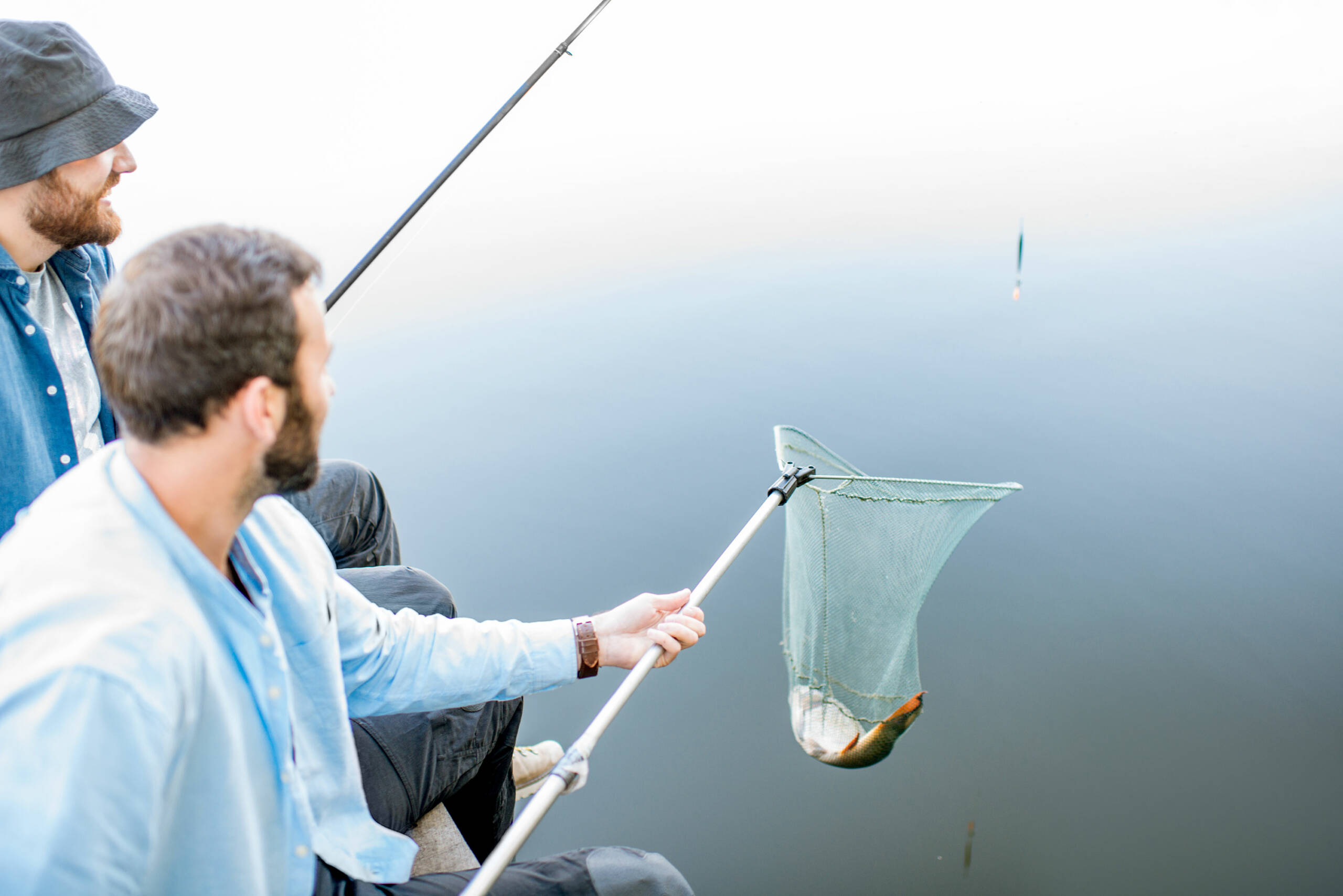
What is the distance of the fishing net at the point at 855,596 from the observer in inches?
75.7

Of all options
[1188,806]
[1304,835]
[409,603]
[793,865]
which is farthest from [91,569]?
[1304,835]

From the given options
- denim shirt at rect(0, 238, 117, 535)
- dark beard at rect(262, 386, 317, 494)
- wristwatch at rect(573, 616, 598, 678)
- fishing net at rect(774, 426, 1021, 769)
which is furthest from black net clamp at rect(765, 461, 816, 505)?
denim shirt at rect(0, 238, 117, 535)

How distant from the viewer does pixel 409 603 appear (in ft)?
4.84

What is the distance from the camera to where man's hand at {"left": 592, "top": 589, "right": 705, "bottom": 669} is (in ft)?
4.21

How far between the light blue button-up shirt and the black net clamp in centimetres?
93

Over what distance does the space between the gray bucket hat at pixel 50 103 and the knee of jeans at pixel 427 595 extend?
84 centimetres

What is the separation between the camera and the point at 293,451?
2.68 feet

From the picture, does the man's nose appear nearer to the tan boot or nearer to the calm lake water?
the tan boot

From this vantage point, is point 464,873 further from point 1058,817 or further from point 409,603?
point 1058,817

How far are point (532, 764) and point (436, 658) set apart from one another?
955 mm

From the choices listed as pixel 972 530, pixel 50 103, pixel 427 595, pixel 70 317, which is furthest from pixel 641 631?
pixel 972 530

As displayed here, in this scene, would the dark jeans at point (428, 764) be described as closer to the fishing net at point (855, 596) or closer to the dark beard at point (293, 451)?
the dark beard at point (293, 451)

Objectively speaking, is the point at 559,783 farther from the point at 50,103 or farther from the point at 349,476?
the point at 50,103

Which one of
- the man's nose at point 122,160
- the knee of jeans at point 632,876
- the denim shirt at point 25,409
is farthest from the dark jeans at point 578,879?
the man's nose at point 122,160
